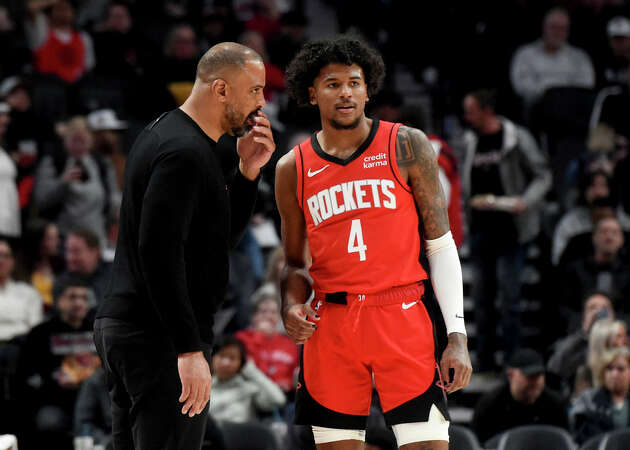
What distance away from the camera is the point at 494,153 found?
826 cm

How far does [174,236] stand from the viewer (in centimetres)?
336

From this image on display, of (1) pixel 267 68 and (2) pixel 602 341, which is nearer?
(2) pixel 602 341

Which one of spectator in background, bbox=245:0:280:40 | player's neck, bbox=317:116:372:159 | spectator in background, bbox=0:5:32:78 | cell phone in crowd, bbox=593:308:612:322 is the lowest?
cell phone in crowd, bbox=593:308:612:322

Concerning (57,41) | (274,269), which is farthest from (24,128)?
(274,269)

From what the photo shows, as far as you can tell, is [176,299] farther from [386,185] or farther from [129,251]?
[386,185]

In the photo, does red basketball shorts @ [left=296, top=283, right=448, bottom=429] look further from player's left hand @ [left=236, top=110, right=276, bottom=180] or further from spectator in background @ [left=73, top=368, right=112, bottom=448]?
spectator in background @ [left=73, top=368, right=112, bottom=448]

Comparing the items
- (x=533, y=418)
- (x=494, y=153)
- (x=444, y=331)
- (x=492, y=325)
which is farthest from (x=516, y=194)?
(x=444, y=331)

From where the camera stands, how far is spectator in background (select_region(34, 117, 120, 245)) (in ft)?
28.8

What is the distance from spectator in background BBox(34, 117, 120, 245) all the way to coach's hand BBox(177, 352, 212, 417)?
546 cm

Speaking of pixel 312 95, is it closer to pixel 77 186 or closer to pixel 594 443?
pixel 594 443

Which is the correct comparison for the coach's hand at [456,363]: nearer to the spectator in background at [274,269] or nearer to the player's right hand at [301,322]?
the player's right hand at [301,322]

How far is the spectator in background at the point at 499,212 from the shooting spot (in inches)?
323

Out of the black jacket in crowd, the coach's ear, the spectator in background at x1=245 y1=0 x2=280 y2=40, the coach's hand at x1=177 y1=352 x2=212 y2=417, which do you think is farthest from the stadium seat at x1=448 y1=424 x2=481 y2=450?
the spectator in background at x1=245 y1=0 x2=280 y2=40

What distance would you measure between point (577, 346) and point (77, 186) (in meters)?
4.37
